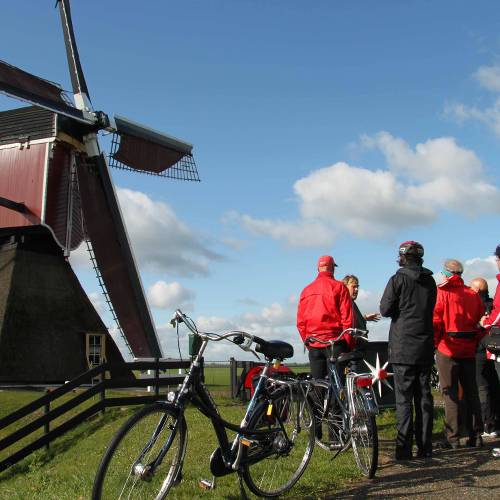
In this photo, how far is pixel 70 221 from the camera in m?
20.0

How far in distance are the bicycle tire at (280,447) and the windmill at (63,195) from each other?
563 inches

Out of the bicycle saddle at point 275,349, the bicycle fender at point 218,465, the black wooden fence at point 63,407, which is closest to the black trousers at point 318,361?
the bicycle saddle at point 275,349

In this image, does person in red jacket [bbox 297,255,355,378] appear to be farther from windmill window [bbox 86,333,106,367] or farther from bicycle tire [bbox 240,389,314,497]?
windmill window [bbox 86,333,106,367]

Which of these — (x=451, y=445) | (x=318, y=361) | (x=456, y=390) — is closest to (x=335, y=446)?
(x=318, y=361)

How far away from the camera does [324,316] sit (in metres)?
6.89

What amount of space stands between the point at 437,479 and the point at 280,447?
1.45 m

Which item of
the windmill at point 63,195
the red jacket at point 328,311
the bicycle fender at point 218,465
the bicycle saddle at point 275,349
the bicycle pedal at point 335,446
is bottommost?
the bicycle pedal at point 335,446

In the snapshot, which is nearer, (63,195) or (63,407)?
(63,407)

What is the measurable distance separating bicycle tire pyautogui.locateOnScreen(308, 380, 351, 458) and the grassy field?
9.2 inches

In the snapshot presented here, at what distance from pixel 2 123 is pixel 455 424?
17351 millimetres

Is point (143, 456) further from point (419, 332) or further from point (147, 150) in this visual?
point (147, 150)

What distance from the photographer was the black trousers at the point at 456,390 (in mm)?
7227

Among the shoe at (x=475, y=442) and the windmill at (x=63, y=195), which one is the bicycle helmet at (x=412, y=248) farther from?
the windmill at (x=63, y=195)

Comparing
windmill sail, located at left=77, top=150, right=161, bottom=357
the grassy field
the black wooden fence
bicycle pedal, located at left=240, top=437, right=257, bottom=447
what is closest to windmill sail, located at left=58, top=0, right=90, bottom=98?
windmill sail, located at left=77, top=150, right=161, bottom=357
